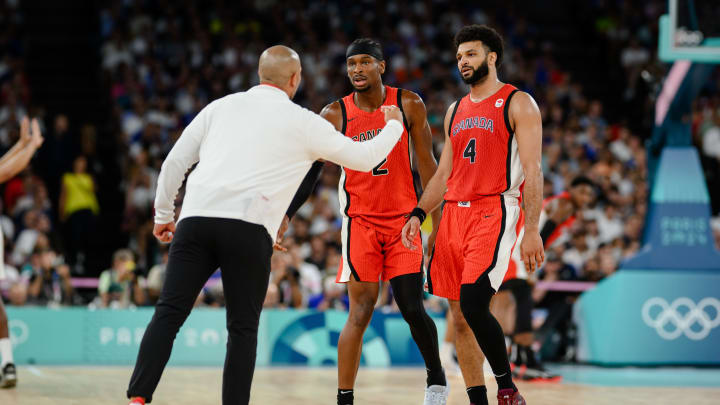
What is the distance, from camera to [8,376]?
811 cm

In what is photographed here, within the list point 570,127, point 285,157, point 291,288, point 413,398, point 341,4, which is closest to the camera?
point 285,157

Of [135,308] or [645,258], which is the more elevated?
[645,258]

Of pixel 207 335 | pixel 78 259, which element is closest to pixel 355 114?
pixel 207 335

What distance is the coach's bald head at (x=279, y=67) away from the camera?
17.2 feet

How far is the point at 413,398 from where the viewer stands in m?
7.97

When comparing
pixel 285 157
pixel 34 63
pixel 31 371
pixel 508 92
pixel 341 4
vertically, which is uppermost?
pixel 341 4

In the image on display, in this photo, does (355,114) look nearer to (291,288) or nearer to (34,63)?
(291,288)

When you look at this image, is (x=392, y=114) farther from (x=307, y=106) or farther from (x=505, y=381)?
(x=307, y=106)

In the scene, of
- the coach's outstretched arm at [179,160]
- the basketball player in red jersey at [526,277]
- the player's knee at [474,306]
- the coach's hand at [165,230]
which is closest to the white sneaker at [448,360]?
the basketball player in red jersey at [526,277]

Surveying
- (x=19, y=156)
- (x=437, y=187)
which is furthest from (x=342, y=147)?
(x=19, y=156)

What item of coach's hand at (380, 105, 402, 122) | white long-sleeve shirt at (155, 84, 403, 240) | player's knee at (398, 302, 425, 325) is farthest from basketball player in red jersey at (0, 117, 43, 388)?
player's knee at (398, 302, 425, 325)

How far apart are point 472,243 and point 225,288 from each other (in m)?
1.75

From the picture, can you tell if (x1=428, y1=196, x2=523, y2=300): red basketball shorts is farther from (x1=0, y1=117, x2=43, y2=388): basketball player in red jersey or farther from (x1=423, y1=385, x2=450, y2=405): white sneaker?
(x1=0, y1=117, x2=43, y2=388): basketball player in red jersey

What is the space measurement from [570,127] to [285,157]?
1393 cm
